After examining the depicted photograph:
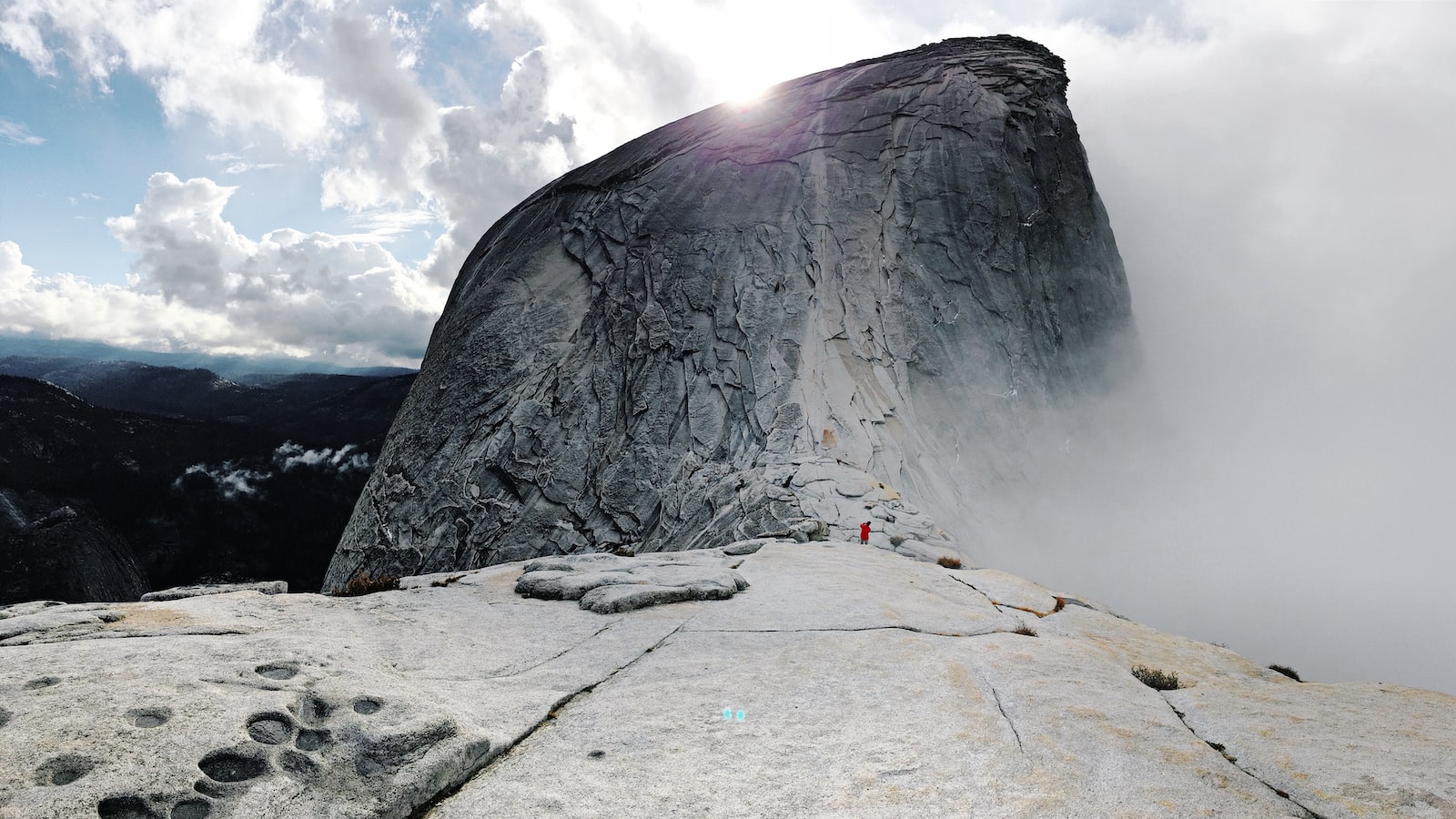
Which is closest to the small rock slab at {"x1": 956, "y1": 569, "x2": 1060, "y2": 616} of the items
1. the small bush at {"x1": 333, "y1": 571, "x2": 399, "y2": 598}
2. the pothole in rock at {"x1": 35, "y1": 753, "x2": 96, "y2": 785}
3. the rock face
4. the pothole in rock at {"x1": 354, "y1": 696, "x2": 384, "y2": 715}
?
the pothole in rock at {"x1": 354, "y1": 696, "x2": 384, "y2": 715}

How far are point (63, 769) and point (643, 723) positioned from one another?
3.44 metres

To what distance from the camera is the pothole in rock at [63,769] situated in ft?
12.1

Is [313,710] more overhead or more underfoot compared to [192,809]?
more overhead

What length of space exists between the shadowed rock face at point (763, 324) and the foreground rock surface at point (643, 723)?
16177mm

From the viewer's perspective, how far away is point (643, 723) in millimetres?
5555

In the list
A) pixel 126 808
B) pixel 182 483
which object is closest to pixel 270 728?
pixel 126 808

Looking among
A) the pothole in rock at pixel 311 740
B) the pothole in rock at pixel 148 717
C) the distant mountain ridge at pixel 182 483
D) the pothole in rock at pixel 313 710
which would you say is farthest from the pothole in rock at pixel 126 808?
the distant mountain ridge at pixel 182 483

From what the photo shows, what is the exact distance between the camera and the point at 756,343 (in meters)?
30.6

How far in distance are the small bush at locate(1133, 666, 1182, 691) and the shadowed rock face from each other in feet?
51.8

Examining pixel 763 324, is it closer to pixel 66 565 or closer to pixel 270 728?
pixel 270 728

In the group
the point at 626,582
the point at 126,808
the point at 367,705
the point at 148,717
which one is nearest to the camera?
the point at 126,808

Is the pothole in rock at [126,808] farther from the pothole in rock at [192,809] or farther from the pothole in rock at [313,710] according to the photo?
the pothole in rock at [313,710]

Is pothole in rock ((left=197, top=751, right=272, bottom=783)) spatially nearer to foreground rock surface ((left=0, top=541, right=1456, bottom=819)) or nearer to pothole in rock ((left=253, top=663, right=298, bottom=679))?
foreground rock surface ((left=0, top=541, right=1456, bottom=819))

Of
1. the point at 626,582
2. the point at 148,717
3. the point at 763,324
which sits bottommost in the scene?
the point at 148,717
